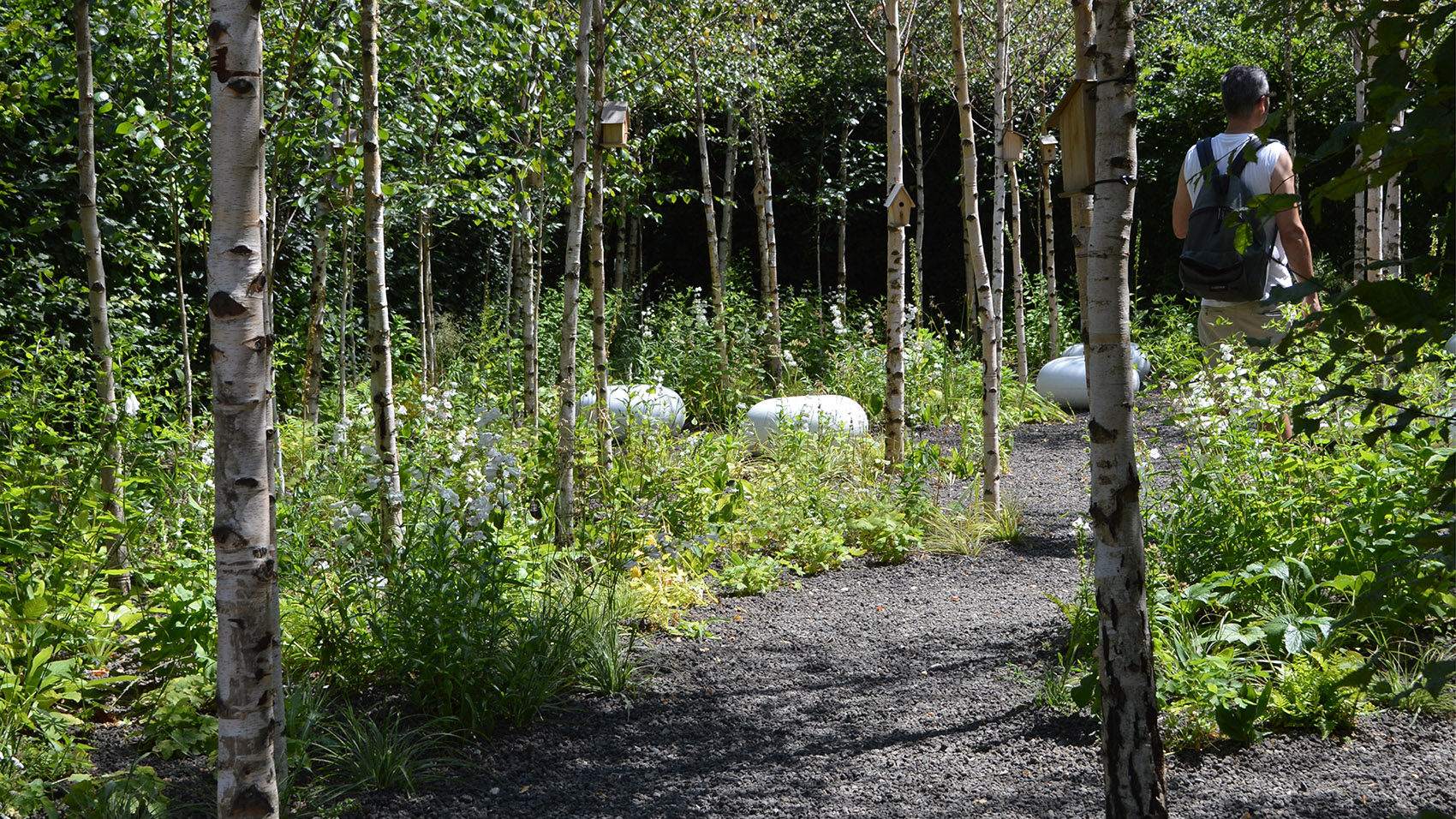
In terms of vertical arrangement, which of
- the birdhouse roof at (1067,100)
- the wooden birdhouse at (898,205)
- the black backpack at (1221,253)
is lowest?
the black backpack at (1221,253)

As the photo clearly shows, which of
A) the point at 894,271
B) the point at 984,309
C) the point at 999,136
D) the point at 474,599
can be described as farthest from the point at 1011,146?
the point at 474,599

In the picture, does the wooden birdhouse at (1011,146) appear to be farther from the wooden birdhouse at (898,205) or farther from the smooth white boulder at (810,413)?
the smooth white boulder at (810,413)

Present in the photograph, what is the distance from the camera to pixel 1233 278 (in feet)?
13.5

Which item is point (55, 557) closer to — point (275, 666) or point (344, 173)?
point (275, 666)

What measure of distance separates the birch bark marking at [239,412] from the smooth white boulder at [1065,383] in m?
7.75

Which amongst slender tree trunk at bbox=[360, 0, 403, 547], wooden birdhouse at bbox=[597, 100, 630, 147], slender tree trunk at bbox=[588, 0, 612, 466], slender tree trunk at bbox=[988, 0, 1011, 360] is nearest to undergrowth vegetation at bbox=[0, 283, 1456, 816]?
slender tree trunk at bbox=[360, 0, 403, 547]

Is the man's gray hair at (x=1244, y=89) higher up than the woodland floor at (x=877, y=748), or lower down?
higher up

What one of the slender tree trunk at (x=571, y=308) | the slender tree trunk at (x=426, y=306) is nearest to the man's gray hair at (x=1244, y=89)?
the slender tree trunk at (x=571, y=308)

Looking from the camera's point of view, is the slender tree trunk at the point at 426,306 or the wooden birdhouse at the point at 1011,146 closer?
the wooden birdhouse at the point at 1011,146

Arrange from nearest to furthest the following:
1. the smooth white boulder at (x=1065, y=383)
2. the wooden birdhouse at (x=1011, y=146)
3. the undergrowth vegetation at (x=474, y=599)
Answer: the undergrowth vegetation at (x=474, y=599) < the wooden birdhouse at (x=1011, y=146) < the smooth white boulder at (x=1065, y=383)

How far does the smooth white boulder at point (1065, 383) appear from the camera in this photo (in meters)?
8.75

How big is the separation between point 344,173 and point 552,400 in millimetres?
2947

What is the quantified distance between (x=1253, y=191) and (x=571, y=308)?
301 cm

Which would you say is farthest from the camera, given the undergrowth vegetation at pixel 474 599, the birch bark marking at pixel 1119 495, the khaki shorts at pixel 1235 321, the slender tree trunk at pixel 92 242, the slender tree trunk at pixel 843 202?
the slender tree trunk at pixel 843 202
